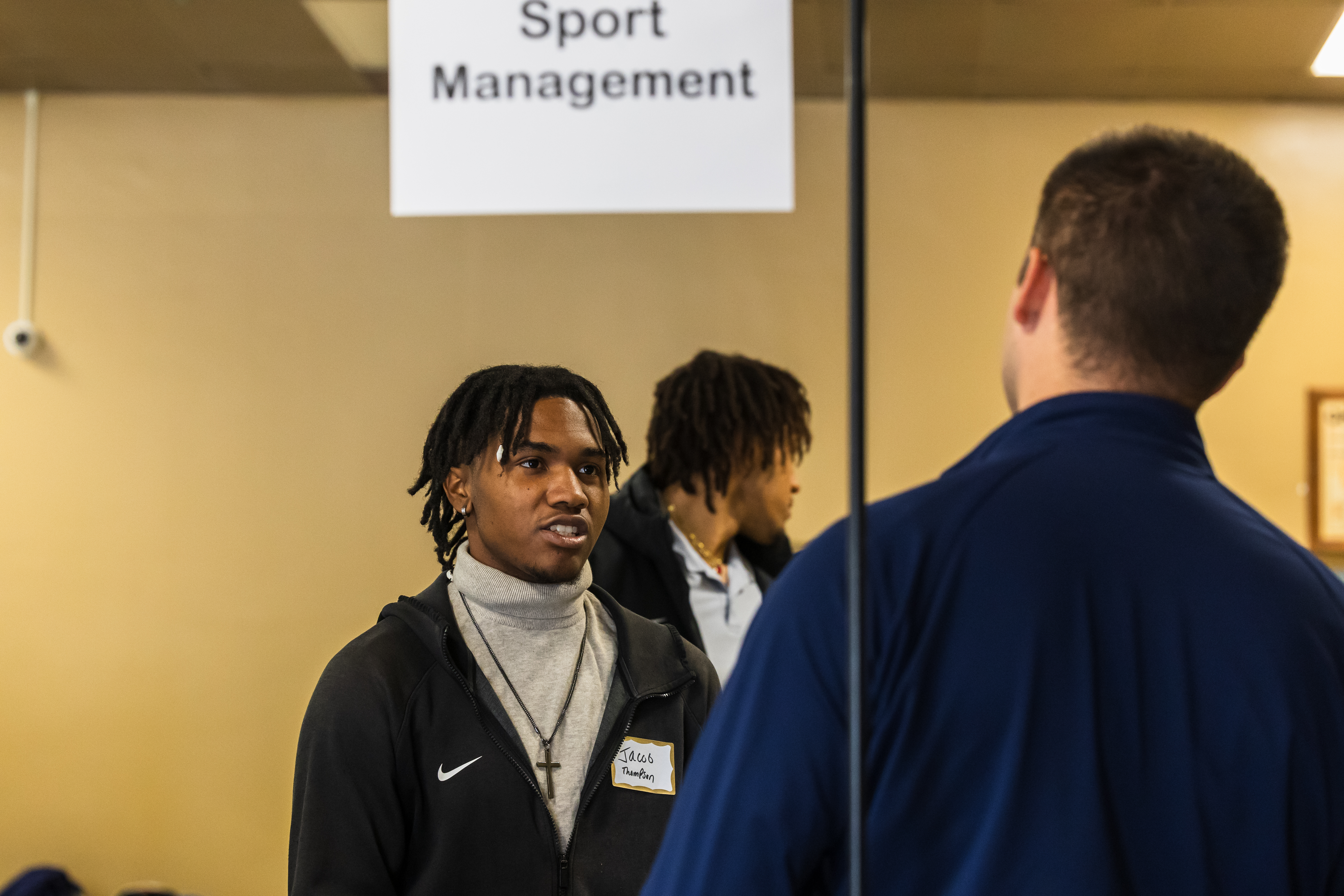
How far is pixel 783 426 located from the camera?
3.85 ft

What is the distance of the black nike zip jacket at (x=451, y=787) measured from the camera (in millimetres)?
899

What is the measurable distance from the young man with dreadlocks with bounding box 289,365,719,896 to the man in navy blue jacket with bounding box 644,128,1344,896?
1.07 ft

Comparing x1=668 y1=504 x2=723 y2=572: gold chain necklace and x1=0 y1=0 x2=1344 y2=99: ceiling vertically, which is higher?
x1=0 y1=0 x2=1344 y2=99: ceiling

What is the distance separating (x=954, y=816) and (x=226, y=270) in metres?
0.98

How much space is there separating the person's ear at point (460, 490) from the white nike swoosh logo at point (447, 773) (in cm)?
23

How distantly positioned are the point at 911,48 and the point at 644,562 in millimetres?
782

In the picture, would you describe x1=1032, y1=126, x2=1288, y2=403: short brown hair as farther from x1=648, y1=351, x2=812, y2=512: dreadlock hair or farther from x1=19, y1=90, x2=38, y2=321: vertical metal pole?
x1=19, y1=90, x2=38, y2=321: vertical metal pole

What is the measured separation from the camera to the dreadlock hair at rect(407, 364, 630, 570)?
0.98 meters

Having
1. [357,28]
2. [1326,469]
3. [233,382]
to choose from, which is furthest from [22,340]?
[1326,469]

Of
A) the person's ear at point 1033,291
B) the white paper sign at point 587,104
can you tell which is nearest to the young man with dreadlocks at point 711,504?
the white paper sign at point 587,104

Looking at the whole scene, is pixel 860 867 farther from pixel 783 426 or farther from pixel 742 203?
pixel 742 203

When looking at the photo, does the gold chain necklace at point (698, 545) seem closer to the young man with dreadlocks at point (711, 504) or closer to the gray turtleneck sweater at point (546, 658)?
the young man with dreadlocks at point (711, 504)

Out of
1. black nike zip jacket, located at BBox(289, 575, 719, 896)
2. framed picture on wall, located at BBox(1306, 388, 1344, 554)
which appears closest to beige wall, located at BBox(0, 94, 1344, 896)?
black nike zip jacket, located at BBox(289, 575, 719, 896)

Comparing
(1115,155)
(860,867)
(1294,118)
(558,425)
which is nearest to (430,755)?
(558,425)
